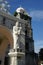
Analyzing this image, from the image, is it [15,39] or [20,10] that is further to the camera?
[20,10]

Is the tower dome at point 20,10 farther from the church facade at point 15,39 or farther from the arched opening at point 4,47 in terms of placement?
the arched opening at point 4,47

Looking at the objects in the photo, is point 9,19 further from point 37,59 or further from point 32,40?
point 37,59

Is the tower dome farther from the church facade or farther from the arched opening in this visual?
the arched opening

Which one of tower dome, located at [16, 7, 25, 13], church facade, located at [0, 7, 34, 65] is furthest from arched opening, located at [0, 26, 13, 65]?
tower dome, located at [16, 7, 25, 13]

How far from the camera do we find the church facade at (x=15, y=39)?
17562mm

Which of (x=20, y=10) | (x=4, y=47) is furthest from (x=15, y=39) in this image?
(x=20, y=10)

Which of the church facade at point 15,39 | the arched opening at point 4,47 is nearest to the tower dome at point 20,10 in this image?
the church facade at point 15,39

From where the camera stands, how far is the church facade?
17562mm

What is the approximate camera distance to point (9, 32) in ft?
79.4

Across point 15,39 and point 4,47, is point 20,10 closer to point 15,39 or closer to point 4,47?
point 4,47

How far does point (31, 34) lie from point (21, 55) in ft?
47.9

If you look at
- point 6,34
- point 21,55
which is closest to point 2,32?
point 6,34

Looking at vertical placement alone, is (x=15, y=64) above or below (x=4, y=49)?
below

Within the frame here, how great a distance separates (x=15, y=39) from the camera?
1942 centimetres
